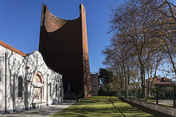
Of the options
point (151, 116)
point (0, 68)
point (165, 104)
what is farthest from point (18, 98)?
point (165, 104)

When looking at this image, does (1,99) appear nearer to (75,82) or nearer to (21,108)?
(21,108)

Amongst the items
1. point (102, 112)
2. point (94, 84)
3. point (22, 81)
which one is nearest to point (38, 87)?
point (22, 81)

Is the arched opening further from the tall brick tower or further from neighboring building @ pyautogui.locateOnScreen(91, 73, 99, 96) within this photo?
neighboring building @ pyautogui.locateOnScreen(91, 73, 99, 96)

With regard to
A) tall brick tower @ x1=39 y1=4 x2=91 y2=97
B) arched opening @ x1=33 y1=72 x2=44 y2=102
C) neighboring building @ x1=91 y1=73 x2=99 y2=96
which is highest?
tall brick tower @ x1=39 y1=4 x2=91 y2=97

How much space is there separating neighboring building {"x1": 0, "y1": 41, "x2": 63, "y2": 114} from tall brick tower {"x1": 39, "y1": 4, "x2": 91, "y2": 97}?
17473mm

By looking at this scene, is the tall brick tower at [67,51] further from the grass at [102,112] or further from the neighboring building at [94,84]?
the grass at [102,112]

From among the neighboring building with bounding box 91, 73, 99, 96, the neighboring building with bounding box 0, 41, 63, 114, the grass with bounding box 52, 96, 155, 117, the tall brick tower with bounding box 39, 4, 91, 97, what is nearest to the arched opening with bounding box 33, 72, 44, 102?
the neighboring building with bounding box 0, 41, 63, 114

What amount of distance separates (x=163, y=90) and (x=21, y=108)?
36.8 ft

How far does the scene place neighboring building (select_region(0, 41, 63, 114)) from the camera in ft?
39.7

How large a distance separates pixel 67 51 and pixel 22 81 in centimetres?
2642

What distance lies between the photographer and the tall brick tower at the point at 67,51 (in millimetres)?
39125

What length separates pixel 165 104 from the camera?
11.3 metres

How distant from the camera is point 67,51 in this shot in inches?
1610

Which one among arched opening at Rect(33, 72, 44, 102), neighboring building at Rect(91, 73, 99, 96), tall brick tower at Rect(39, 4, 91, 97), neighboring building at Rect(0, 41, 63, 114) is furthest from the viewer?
neighboring building at Rect(91, 73, 99, 96)
